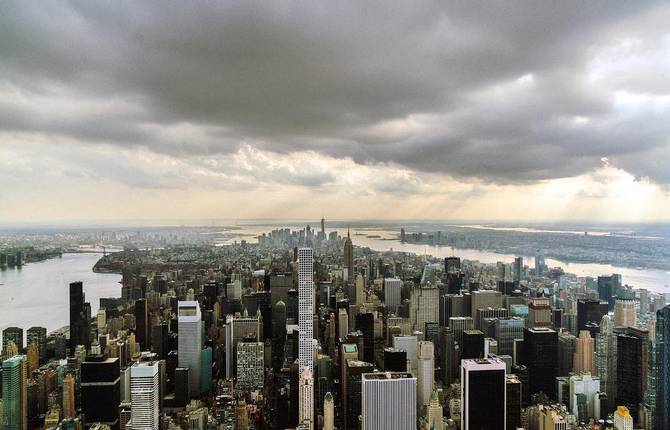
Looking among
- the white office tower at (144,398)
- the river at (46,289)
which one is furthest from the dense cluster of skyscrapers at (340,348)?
the river at (46,289)

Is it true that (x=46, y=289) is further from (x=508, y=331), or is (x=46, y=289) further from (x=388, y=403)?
(x=508, y=331)

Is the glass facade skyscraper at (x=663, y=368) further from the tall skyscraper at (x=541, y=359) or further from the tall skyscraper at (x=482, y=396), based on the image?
the tall skyscraper at (x=482, y=396)

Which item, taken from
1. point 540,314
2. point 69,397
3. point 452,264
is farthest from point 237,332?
point 540,314

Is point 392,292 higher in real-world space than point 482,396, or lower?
higher

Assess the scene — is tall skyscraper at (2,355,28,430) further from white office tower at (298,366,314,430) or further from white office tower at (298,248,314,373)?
white office tower at (298,248,314,373)

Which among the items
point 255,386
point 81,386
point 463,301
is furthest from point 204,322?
point 463,301

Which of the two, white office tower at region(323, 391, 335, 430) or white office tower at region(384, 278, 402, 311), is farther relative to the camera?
white office tower at region(384, 278, 402, 311)

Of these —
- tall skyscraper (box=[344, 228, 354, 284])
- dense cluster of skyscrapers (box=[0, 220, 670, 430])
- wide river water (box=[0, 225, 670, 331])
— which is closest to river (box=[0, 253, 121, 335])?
wide river water (box=[0, 225, 670, 331])
